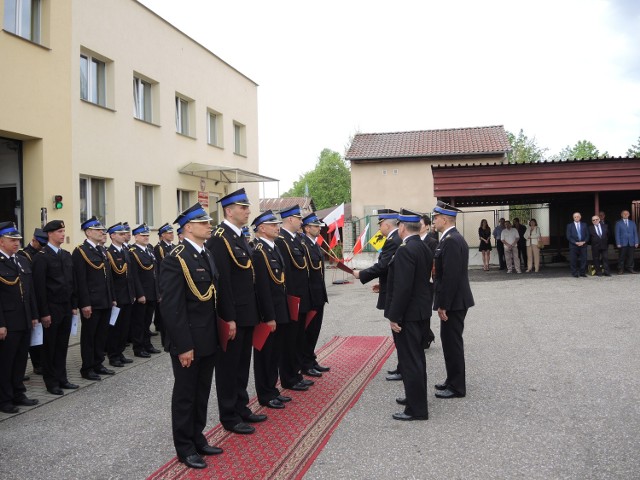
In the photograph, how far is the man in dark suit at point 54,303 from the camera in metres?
6.88

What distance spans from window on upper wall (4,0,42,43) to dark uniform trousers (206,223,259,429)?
8229mm

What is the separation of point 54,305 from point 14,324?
83 centimetres

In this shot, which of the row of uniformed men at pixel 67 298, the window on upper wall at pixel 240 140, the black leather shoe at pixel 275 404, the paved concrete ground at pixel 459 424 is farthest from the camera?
the window on upper wall at pixel 240 140

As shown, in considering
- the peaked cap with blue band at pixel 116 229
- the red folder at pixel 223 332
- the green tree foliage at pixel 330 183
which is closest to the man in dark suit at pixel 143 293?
the peaked cap with blue band at pixel 116 229

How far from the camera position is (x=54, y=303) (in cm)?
704

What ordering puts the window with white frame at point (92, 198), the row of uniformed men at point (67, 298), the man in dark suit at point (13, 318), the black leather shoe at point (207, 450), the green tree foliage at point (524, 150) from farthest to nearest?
the green tree foliage at point (524, 150), the window with white frame at point (92, 198), the row of uniformed men at point (67, 298), the man in dark suit at point (13, 318), the black leather shoe at point (207, 450)

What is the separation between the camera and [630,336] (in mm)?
8734

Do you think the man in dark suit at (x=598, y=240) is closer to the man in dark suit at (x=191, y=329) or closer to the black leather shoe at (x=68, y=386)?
the black leather shoe at (x=68, y=386)

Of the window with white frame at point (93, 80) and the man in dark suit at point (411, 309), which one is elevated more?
the window with white frame at point (93, 80)

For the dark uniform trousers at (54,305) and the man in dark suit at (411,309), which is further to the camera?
the dark uniform trousers at (54,305)

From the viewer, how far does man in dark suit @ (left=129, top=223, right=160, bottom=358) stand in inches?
348

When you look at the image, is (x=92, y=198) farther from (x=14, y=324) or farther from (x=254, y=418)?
(x=254, y=418)

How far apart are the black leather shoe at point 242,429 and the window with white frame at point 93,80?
33.9ft

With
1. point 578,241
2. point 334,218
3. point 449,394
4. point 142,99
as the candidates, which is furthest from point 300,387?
point 578,241
